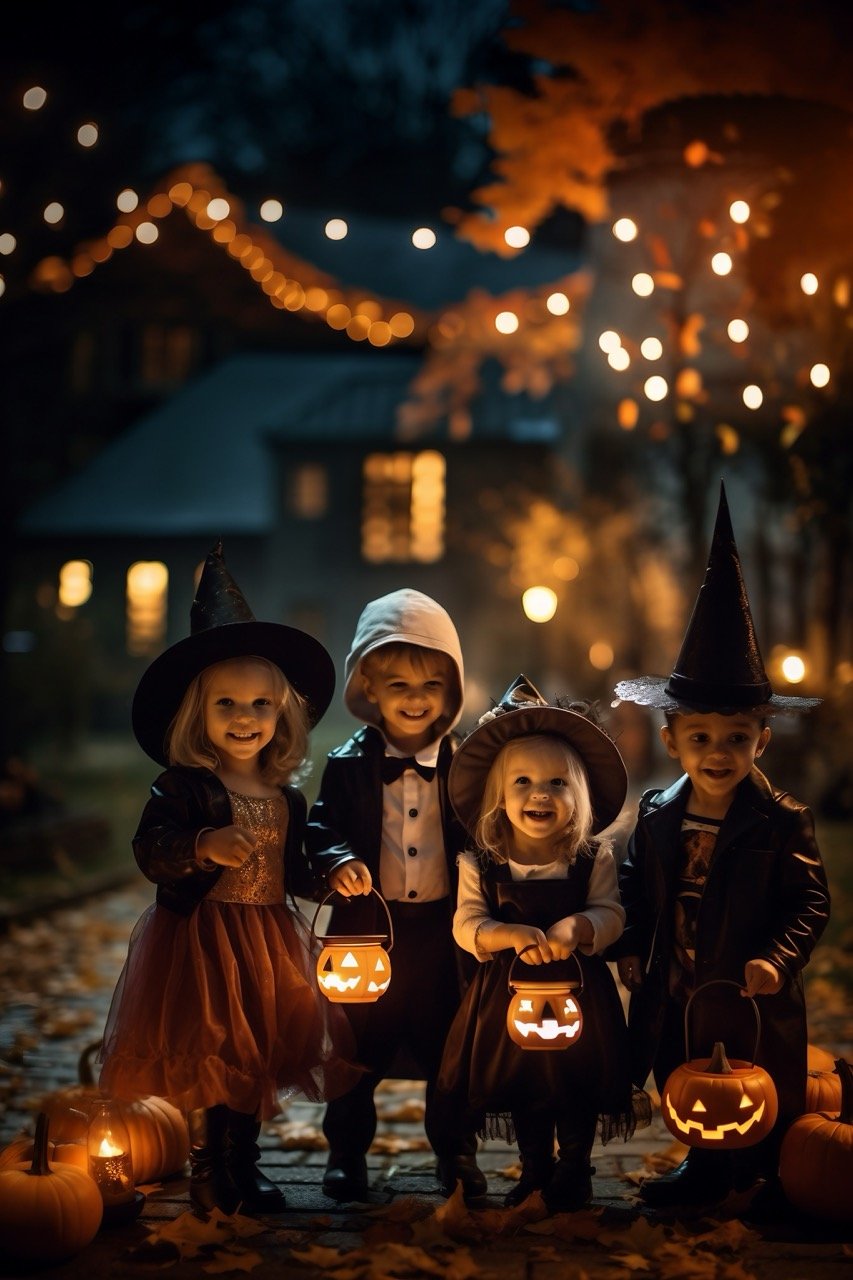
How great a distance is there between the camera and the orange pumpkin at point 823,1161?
4090 millimetres

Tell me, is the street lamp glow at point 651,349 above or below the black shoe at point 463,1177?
above

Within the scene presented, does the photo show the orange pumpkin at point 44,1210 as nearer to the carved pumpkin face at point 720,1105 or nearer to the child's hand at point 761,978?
the carved pumpkin face at point 720,1105

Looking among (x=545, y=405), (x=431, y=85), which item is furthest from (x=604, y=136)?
(x=545, y=405)

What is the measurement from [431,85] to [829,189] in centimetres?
1689

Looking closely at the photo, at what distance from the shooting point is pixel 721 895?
436cm

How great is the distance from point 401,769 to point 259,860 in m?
0.60

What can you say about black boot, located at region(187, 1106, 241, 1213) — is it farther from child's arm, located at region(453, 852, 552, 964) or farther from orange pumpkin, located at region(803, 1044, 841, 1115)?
orange pumpkin, located at region(803, 1044, 841, 1115)

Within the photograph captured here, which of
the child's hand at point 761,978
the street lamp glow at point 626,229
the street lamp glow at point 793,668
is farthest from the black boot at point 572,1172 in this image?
the street lamp glow at point 626,229

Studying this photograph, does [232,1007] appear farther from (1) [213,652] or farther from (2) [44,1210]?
(1) [213,652]

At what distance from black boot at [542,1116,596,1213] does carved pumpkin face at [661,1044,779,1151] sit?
0.99ft

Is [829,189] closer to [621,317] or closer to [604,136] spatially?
[604,136]

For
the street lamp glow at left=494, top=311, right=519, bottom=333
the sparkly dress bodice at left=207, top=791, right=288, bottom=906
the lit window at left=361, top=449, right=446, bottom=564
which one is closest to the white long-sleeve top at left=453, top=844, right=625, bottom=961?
→ the sparkly dress bodice at left=207, top=791, right=288, bottom=906

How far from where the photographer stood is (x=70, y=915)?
10.1 metres

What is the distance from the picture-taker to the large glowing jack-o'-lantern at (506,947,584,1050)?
161 inches
